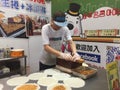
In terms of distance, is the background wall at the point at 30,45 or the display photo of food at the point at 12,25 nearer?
the display photo of food at the point at 12,25

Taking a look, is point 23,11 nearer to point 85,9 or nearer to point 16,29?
point 16,29

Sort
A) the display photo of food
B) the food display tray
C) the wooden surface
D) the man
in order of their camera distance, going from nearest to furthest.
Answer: the food display tray → the man → the wooden surface → the display photo of food

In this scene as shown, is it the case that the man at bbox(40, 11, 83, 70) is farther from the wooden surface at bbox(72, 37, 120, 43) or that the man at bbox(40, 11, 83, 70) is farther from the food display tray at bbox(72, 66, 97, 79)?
the wooden surface at bbox(72, 37, 120, 43)

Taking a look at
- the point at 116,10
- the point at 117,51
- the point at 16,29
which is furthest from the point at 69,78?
the point at 16,29

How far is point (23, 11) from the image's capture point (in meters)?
3.31

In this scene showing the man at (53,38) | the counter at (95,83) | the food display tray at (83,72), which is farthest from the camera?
the man at (53,38)

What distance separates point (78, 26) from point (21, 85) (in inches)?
79.3

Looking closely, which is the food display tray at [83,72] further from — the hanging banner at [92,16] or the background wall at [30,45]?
the background wall at [30,45]

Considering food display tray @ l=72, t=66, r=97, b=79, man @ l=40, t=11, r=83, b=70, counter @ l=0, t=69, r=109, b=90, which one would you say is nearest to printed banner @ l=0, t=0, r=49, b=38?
man @ l=40, t=11, r=83, b=70

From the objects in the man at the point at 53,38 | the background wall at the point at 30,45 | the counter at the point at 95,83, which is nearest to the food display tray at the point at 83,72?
the counter at the point at 95,83

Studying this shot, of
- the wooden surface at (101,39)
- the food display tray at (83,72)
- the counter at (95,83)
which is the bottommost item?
the counter at (95,83)

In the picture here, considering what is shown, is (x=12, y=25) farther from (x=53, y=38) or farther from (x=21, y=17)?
(x=53, y=38)

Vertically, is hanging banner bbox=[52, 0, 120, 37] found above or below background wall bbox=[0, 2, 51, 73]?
above

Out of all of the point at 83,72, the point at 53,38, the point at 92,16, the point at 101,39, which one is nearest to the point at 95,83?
the point at 83,72
